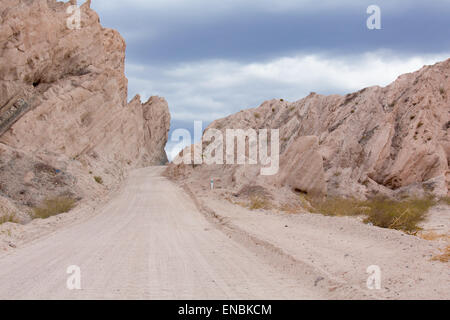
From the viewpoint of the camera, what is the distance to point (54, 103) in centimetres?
3853

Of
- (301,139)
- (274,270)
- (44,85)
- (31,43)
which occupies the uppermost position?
(31,43)

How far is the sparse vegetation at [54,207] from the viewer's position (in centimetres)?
2006

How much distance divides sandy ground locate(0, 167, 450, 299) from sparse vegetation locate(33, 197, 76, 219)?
3101 millimetres

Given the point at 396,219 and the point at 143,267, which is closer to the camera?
the point at 143,267

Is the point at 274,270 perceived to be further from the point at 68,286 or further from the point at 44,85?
the point at 44,85

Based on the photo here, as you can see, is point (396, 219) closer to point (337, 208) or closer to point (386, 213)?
point (386, 213)

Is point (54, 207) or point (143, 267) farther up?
point (54, 207)

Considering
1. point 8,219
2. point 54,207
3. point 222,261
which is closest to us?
point 222,261

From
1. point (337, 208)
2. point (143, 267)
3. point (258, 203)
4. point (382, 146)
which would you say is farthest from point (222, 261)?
point (382, 146)

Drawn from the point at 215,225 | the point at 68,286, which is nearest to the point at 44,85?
the point at 215,225

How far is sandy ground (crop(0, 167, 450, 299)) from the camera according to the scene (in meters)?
7.36

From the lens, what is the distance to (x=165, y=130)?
9044 centimetres

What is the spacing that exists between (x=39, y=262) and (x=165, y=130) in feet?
267

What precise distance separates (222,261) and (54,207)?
45.7 ft
